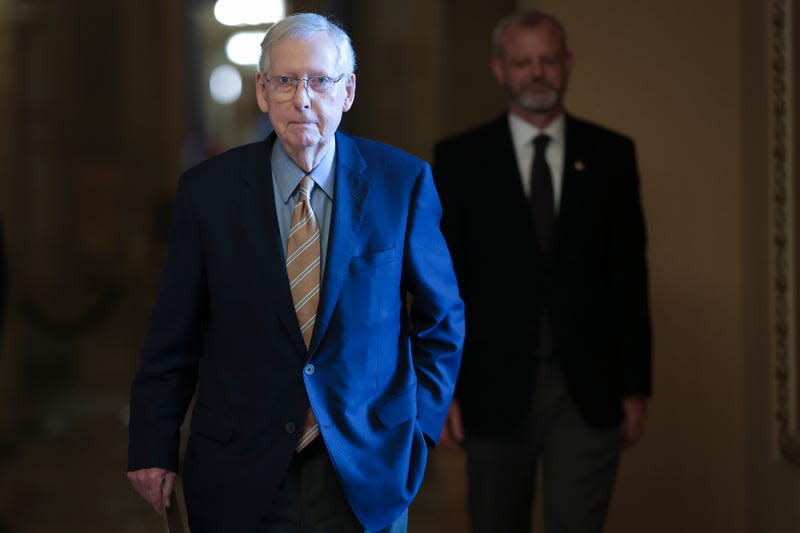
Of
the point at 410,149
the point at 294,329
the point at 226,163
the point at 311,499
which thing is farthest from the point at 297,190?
the point at 410,149

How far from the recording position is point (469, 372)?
3.64 m

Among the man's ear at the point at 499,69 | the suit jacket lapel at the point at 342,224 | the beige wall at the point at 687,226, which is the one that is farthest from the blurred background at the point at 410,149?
the suit jacket lapel at the point at 342,224

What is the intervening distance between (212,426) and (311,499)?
0.24 meters

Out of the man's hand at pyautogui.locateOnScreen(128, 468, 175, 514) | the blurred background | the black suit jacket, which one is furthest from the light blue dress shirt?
the blurred background

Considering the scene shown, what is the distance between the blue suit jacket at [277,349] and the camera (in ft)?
8.14

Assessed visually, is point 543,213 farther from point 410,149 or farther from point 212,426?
point 410,149

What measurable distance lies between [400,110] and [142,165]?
1.98 m

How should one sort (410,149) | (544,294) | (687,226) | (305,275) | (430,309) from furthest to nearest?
(410,149), (687,226), (544,294), (430,309), (305,275)

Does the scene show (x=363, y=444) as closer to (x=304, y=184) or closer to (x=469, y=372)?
(x=304, y=184)

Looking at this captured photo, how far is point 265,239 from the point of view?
8.22 ft

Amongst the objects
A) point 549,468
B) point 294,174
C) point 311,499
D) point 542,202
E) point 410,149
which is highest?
point 294,174

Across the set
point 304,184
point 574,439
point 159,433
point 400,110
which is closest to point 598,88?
point 574,439

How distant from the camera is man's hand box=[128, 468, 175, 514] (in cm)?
255

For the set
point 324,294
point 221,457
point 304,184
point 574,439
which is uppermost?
point 304,184
